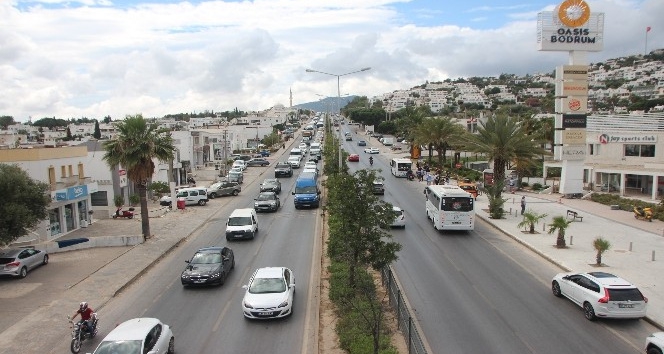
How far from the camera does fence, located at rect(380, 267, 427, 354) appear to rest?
13.0 meters

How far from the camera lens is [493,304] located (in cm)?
1834

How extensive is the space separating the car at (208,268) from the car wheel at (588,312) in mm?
12771

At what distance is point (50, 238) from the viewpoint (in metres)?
32.8

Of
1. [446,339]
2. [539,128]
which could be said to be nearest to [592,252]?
[446,339]

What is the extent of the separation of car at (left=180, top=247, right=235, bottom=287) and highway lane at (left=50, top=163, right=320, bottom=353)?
36 cm

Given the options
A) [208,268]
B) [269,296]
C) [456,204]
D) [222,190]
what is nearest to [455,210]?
[456,204]

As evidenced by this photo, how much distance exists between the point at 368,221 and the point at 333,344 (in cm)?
400

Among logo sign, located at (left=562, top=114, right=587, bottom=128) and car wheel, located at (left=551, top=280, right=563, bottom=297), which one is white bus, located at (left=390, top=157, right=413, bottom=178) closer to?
logo sign, located at (left=562, top=114, right=587, bottom=128)

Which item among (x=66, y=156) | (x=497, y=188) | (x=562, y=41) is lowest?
(x=497, y=188)

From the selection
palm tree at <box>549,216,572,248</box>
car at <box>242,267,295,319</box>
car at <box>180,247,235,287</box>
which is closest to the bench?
palm tree at <box>549,216,572,248</box>

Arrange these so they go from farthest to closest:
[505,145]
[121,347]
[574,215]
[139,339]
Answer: [505,145], [574,215], [139,339], [121,347]

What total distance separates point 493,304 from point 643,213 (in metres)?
22.1

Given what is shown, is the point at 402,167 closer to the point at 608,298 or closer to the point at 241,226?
the point at 241,226

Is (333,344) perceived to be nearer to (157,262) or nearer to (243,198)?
(157,262)
